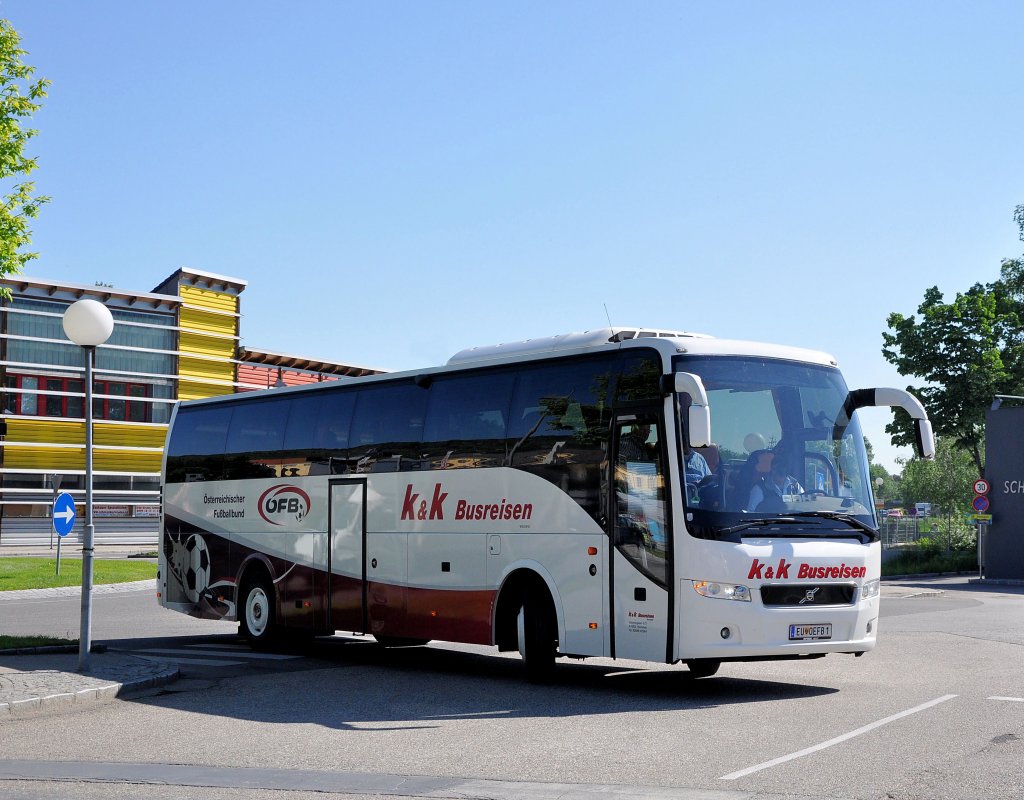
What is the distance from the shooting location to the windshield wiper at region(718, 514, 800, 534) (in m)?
11.8

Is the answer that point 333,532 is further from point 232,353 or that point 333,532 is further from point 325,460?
point 232,353

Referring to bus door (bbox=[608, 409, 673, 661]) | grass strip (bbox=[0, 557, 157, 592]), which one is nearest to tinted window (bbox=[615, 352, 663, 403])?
bus door (bbox=[608, 409, 673, 661])

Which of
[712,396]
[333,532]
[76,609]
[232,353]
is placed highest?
[232,353]

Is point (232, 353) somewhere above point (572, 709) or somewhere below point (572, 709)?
above

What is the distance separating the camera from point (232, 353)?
56.4 meters

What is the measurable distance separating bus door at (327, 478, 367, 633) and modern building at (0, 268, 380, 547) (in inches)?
1365

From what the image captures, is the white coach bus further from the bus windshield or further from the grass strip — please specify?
the grass strip

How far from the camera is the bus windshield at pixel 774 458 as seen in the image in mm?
11938

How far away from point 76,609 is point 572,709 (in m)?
15.2

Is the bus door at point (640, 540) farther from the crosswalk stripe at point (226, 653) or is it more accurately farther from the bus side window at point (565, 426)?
the crosswalk stripe at point (226, 653)

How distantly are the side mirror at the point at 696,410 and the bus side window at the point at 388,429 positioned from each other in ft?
13.7

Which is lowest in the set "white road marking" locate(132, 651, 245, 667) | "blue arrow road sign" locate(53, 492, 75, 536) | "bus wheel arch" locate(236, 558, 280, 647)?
"white road marking" locate(132, 651, 245, 667)

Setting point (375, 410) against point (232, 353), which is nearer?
point (375, 410)

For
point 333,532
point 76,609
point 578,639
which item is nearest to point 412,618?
point 333,532
